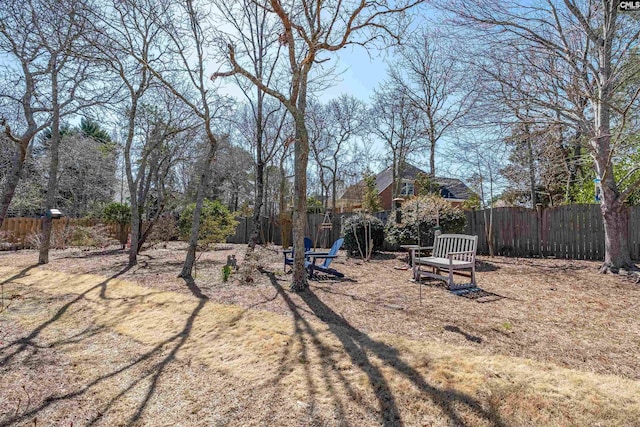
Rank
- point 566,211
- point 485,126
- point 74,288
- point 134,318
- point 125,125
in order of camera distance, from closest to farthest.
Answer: point 134,318 → point 74,288 → point 485,126 → point 566,211 → point 125,125

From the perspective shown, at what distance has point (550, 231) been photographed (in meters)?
9.41

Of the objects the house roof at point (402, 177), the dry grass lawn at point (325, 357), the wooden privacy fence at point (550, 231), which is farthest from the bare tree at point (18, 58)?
the house roof at point (402, 177)

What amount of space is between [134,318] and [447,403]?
4.05 meters

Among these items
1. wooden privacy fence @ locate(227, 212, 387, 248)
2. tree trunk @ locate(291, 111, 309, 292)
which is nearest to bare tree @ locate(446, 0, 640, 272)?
tree trunk @ locate(291, 111, 309, 292)

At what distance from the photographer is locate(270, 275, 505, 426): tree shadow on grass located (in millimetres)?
2215

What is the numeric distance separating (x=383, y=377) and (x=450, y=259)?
10.8 ft

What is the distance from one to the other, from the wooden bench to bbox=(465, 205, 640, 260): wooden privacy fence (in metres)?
4.05

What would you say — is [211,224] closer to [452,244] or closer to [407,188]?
[452,244]

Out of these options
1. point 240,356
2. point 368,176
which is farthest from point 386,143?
point 240,356

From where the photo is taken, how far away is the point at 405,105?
60.6 ft

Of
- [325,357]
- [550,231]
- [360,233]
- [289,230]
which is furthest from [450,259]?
[289,230]

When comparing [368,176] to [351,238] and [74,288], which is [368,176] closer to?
[351,238]

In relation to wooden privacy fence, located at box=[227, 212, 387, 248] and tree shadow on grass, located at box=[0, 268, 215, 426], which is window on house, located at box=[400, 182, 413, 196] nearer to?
wooden privacy fence, located at box=[227, 212, 387, 248]

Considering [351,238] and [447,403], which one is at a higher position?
[351,238]
